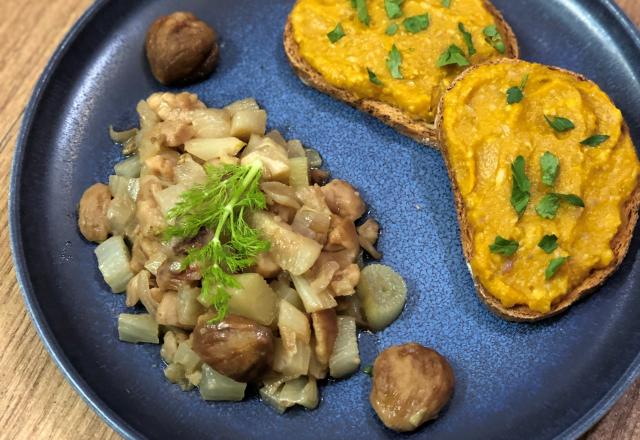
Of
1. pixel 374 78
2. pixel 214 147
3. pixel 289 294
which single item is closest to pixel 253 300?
pixel 289 294

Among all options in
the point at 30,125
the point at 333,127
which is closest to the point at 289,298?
the point at 333,127

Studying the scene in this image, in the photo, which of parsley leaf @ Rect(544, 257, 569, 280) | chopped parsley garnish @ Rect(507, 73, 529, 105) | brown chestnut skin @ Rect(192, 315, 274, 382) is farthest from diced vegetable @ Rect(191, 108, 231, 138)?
parsley leaf @ Rect(544, 257, 569, 280)

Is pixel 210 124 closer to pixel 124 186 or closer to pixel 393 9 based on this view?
pixel 124 186

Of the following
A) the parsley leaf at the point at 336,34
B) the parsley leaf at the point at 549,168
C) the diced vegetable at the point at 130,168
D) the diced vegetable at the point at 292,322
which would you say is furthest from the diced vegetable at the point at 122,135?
the parsley leaf at the point at 549,168

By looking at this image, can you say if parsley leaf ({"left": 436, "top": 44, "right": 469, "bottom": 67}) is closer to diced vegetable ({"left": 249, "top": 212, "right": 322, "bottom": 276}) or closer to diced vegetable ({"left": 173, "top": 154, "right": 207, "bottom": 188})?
diced vegetable ({"left": 249, "top": 212, "right": 322, "bottom": 276})

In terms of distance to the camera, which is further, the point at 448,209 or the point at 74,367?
the point at 448,209

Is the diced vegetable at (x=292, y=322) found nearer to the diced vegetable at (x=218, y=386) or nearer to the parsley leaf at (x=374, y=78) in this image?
the diced vegetable at (x=218, y=386)

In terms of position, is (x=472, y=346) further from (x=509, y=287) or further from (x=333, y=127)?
(x=333, y=127)
